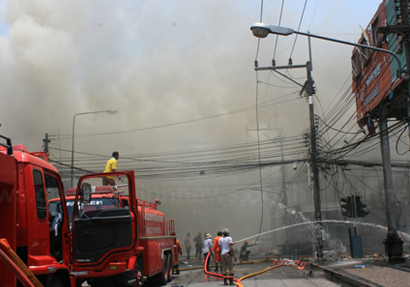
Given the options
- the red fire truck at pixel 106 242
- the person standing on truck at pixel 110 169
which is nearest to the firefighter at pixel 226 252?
the red fire truck at pixel 106 242

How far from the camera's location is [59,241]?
18.4ft

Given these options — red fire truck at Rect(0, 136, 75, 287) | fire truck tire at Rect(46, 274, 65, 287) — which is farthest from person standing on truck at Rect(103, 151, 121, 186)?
fire truck tire at Rect(46, 274, 65, 287)

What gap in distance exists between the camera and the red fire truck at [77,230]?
4316mm

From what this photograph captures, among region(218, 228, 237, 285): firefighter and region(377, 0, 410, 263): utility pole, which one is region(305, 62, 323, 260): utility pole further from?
region(218, 228, 237, 285): firefighter

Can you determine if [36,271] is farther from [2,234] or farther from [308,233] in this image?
[308,233]

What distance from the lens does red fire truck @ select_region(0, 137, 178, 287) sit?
4316 mm

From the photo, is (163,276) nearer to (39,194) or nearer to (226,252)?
(226,252)

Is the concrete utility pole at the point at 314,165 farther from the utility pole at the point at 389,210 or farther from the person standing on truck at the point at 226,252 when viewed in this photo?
the person standing on truck at the point at 226,252

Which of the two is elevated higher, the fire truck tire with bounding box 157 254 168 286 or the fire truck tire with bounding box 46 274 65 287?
the fire truck tire with bounding box 46 274 65 287

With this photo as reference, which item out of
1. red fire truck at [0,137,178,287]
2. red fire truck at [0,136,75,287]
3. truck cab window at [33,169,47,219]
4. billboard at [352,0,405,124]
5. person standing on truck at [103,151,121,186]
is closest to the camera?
red fire truck at [0,136,75,287]

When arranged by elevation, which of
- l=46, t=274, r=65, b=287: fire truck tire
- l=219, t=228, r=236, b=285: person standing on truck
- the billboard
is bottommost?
l=219, t=228, r=236, b=285: person standing on truck

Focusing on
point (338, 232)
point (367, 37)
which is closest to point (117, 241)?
point (367, 37)

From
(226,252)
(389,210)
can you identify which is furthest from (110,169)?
(389,210)

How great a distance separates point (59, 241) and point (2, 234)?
1698mm
